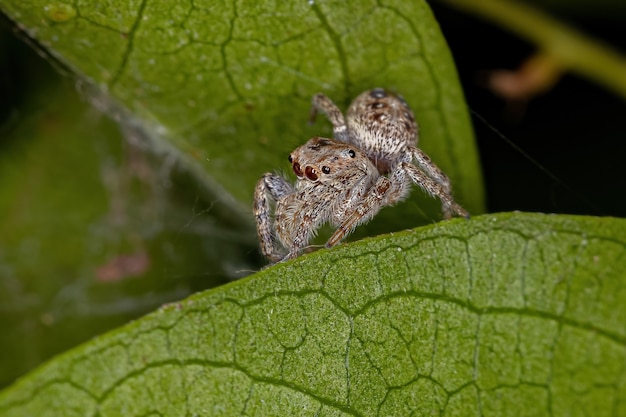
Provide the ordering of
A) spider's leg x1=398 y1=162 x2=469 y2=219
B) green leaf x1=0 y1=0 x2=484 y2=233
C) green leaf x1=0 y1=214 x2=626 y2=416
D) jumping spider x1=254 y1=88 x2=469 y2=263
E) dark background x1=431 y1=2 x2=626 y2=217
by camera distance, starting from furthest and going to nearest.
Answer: dark background x1=431 y1=2 x2=626 y2=217 < jumping spider x1=254 y1=88 x2=469 y2=263 < spider's leg x1=398 y1=162 x2=469 y2=219 < green leaf x1=0 y1=0 x2=484 y2=233 < green leaf x1=0 y1=214 x2=626 y2=416

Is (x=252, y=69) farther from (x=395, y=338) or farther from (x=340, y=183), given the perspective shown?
(x=395, y=338)

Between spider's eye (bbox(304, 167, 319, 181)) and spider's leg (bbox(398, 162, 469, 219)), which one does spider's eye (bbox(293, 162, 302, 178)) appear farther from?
spider's leg (bbox(398, 162, 469, 219))

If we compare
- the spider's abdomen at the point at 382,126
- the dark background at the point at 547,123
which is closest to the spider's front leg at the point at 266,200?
the spider's abdomen at the point at 382,126

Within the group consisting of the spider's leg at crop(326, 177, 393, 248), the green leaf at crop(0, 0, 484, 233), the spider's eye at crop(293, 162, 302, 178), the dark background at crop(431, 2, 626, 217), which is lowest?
the spider's leg at crop(326, 177, 393, 248)

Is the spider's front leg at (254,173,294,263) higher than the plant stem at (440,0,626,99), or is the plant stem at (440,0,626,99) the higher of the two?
the plant stem at (440,0,626,99)

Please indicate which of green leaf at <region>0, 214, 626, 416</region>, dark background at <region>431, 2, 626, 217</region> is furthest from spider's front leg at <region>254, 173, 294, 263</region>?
dark background at <region>431, 2, 626, 217</region>

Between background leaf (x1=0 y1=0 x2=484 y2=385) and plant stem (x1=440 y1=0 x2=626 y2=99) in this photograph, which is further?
plant stem (x1=440 y1=0 x2=626 y2=99)

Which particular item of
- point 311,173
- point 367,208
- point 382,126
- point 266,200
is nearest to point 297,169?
point 311,173
